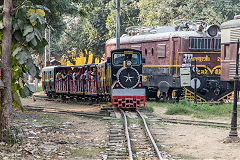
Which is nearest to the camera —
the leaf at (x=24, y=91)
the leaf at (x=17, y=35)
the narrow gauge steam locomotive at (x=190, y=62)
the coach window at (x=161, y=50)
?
the leaf at (x=17, y=35)

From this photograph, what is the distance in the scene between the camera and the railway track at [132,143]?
969 centimetres

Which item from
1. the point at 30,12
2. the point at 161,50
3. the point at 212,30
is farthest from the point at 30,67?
the point at 212,30

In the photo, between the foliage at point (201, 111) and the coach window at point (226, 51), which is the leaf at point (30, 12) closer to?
the coach window at point (226, 51)

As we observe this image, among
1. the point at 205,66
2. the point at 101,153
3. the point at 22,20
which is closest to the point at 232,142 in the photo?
the point at 101,153

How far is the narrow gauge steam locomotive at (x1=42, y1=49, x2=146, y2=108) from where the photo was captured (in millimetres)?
19188

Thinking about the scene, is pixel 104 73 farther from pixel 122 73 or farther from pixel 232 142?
pixel 232 142

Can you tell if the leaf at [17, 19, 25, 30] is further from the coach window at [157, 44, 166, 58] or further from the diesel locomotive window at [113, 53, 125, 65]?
the coach window at [157, 44, 166, 58]

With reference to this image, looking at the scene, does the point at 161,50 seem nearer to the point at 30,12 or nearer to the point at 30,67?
the point at 30,12

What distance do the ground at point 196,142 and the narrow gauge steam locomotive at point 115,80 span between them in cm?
430

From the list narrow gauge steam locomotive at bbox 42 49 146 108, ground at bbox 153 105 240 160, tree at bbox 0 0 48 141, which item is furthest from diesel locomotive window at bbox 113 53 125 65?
tree at bbox 0 0 48 141

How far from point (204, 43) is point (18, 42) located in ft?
49.4

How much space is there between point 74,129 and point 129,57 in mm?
6702

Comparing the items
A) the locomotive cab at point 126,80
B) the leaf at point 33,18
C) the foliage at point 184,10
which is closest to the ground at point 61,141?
the leaf at point 33,18

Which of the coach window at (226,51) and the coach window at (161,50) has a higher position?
the coach window at (161,50)
